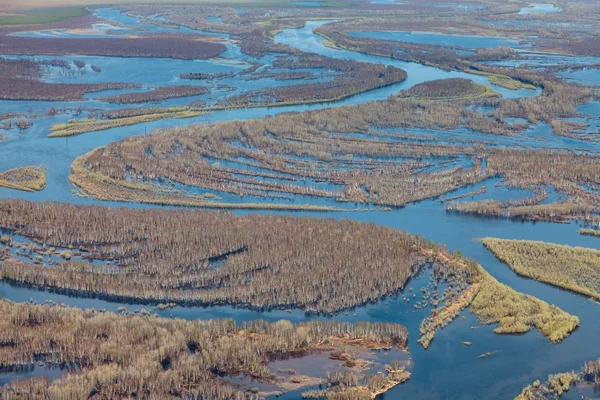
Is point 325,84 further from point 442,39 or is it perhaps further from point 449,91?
point 442,39

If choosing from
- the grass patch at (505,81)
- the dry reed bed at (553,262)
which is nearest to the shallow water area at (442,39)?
the grass patch at (505,81)

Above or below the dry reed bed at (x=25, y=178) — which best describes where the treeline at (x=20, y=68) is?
above

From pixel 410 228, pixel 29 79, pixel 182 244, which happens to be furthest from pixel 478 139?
pixel 29 79

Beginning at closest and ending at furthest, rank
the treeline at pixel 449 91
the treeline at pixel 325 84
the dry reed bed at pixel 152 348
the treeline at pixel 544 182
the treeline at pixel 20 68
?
the dry reed bed at pixel 152 348 < the treeline at pixel 544 182 < the treeline at pixel 325 84 < the treeline at pixel 449 91 < the treeline at pixel 20 68

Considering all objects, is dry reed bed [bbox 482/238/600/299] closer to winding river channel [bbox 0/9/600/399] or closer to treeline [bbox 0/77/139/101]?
winding river channel [bbox 0/9/600/399]

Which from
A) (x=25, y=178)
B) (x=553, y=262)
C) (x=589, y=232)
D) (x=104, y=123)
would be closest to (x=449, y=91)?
(x=104, y=123)

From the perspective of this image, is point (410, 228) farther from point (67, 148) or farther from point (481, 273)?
point (67, 148)

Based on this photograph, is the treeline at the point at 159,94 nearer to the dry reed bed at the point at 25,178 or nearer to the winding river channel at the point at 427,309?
the winding river channel at the point at 427,309
